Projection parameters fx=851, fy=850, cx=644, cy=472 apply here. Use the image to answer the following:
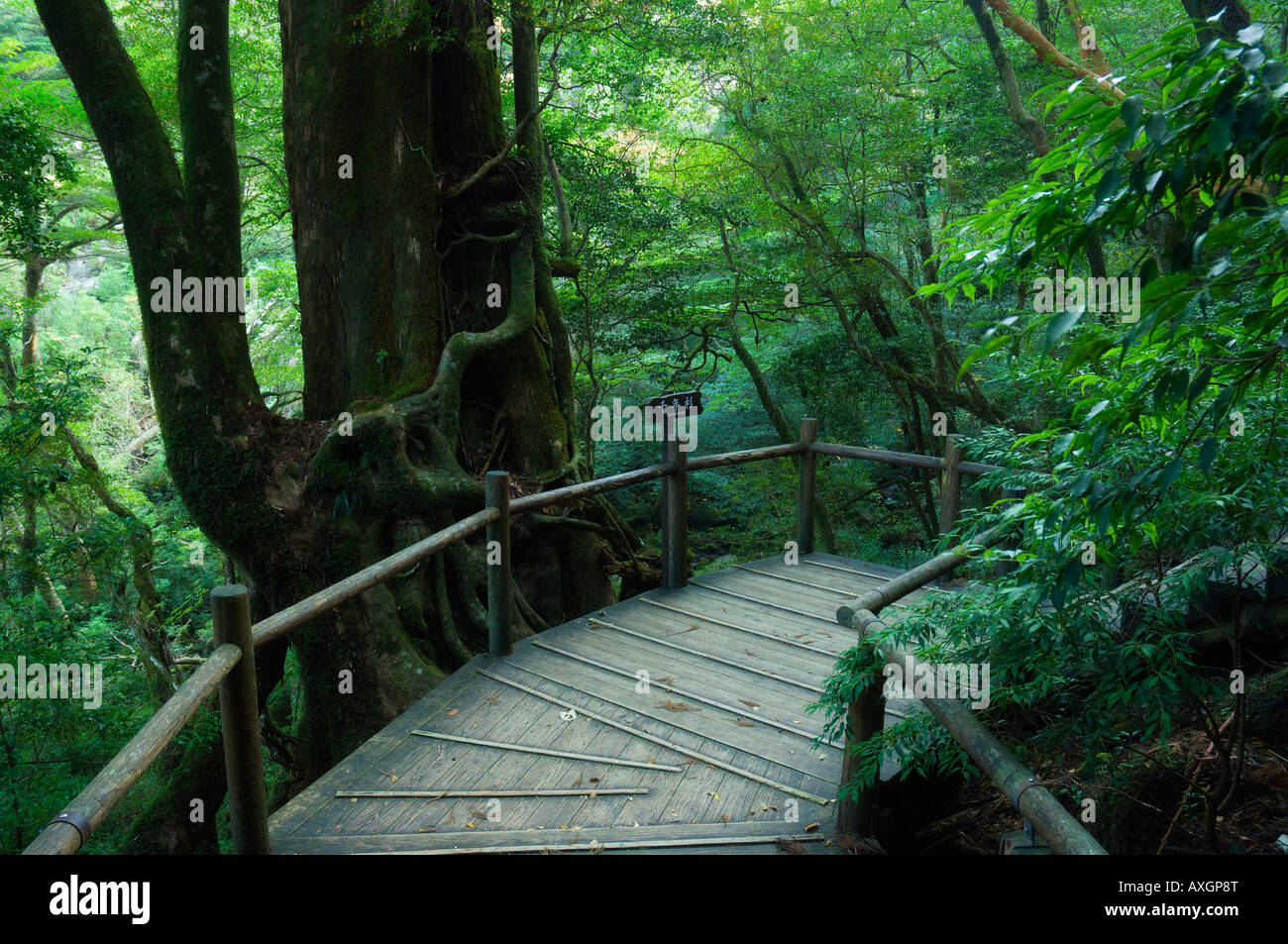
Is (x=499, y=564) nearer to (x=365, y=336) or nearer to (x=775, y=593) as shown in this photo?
(x=775, y=593)

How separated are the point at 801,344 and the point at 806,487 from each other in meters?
5.28

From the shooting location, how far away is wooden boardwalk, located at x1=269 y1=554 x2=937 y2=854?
10.5 feet

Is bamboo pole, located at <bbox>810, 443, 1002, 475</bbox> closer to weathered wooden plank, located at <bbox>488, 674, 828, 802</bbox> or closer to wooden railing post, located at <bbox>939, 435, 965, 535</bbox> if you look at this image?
wooden railing post, located at <bbox>939, 435, 965, 535</bbox>

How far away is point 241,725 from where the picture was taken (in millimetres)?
2779

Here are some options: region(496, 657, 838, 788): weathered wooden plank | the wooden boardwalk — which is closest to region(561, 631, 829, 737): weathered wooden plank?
the wooden boardwalk

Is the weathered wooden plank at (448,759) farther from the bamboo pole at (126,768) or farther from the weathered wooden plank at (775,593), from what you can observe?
the weathered wooden plank at (775,593)

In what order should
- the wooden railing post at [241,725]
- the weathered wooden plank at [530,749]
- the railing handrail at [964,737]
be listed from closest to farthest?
the railing handrail at [964,737] < the wooden railing post at [241,725] < the weathered wooden plank at [530,749]

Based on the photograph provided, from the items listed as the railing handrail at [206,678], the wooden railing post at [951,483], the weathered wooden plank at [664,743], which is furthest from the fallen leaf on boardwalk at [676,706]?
the wooden railing post at [951,483]

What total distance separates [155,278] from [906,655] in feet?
17.6

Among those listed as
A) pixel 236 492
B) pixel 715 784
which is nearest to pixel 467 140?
pixel 236 492

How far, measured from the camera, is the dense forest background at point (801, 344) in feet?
5.61

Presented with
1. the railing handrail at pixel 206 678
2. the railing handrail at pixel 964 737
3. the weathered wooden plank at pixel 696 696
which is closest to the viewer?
the railing handrail at pixel 206 678

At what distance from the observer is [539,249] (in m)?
6.84

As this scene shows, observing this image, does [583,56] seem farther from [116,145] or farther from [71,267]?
[71,267]
